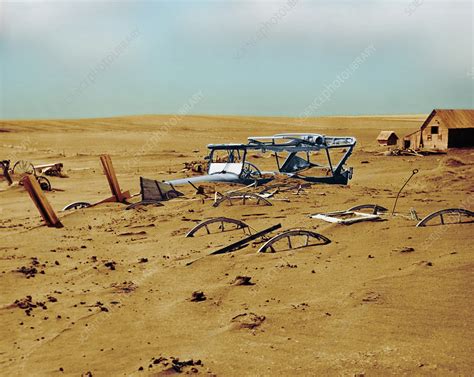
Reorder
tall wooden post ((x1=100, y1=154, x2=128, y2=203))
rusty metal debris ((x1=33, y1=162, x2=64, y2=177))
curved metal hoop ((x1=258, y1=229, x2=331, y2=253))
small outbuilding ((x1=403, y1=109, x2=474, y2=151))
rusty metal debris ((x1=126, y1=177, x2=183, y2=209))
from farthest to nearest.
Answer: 1. small outbuilding ((x1=403, y1=109, x2=474, y2=151))
2. rusty metal debris ((x1=33, y1=162, x2=64, y2=177))
3. tall wooden post ((x1=100, y1=154, x2=128, y2=203))
4. rusty metal debris ((x1=126, y1=177, x2=183, y2=209))
5. curved metal hoop ((x1=258, y1=229, x2=331, y2=253))

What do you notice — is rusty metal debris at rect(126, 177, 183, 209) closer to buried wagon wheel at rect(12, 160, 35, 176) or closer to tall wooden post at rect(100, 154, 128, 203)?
tall wooden post at rect(100, 154, 128, 203)

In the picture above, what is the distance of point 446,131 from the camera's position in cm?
2739

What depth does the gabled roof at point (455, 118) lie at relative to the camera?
27589 mm

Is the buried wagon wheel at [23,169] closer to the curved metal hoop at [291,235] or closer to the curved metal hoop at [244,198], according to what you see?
the curved metal hoop at [244,198]

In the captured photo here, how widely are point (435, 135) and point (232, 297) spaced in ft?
79.0

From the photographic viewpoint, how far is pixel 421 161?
24.9 meters

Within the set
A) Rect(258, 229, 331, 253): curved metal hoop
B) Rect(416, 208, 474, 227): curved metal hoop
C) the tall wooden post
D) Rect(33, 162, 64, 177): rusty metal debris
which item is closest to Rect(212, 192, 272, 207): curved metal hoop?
the tall wooden post

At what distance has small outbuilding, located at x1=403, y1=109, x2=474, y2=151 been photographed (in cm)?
2752

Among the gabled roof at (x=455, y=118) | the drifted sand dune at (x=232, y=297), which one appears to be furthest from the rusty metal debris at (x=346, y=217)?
the gabled roof at (x=455, y=118)

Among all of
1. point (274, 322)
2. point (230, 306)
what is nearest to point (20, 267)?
point (230, 306)

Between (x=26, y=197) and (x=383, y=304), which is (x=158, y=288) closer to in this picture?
(x=383, y=304)

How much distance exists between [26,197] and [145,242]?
29.3ft

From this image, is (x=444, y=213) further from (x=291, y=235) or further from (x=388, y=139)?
(x=388, y=139)

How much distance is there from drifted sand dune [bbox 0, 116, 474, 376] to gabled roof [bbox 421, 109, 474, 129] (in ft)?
52.6
